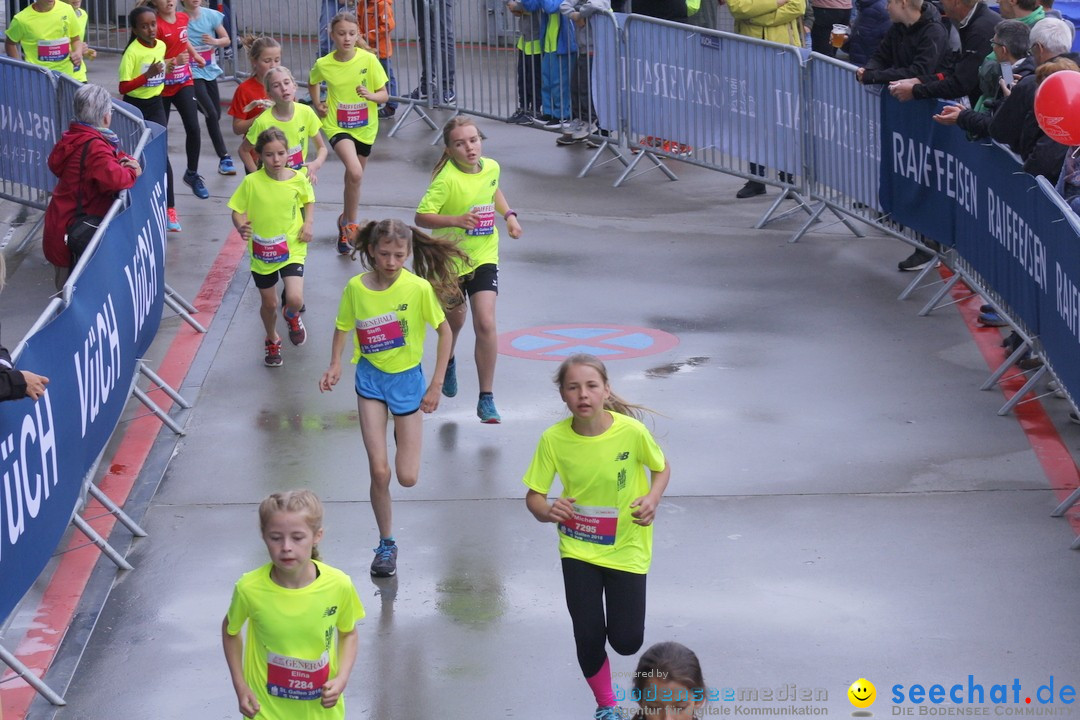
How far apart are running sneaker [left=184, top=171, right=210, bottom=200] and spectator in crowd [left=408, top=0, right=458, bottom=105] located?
426cm

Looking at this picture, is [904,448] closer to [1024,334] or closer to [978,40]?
[1024,334]

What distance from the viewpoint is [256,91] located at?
45.3 ft

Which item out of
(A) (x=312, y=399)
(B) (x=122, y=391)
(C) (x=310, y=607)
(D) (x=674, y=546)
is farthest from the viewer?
(A) (x=312, y=399)

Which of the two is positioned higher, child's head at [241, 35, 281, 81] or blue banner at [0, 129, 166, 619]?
child's head at [241, 35, 281, 81]

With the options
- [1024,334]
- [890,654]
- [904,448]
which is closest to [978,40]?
[1024,334]

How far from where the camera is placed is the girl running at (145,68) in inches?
566

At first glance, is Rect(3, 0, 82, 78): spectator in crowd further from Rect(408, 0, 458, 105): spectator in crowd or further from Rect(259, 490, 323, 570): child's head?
Rect(259, 490, 323, 570): child's head

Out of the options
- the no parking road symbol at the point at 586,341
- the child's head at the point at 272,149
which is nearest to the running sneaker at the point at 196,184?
the child's head at the point at 272,149

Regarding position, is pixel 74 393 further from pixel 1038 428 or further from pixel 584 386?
pixel 1038 428

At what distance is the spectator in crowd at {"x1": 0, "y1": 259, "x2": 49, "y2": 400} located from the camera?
6301 millimetres

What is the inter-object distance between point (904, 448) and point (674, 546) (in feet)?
6.60

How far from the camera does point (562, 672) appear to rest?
6902 mm

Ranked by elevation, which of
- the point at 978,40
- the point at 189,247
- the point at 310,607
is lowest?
the point at 189,247

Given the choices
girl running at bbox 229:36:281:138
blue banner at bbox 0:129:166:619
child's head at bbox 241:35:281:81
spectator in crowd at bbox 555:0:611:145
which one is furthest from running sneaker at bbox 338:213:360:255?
spectator in crowd at bbox 555:0:611:145
